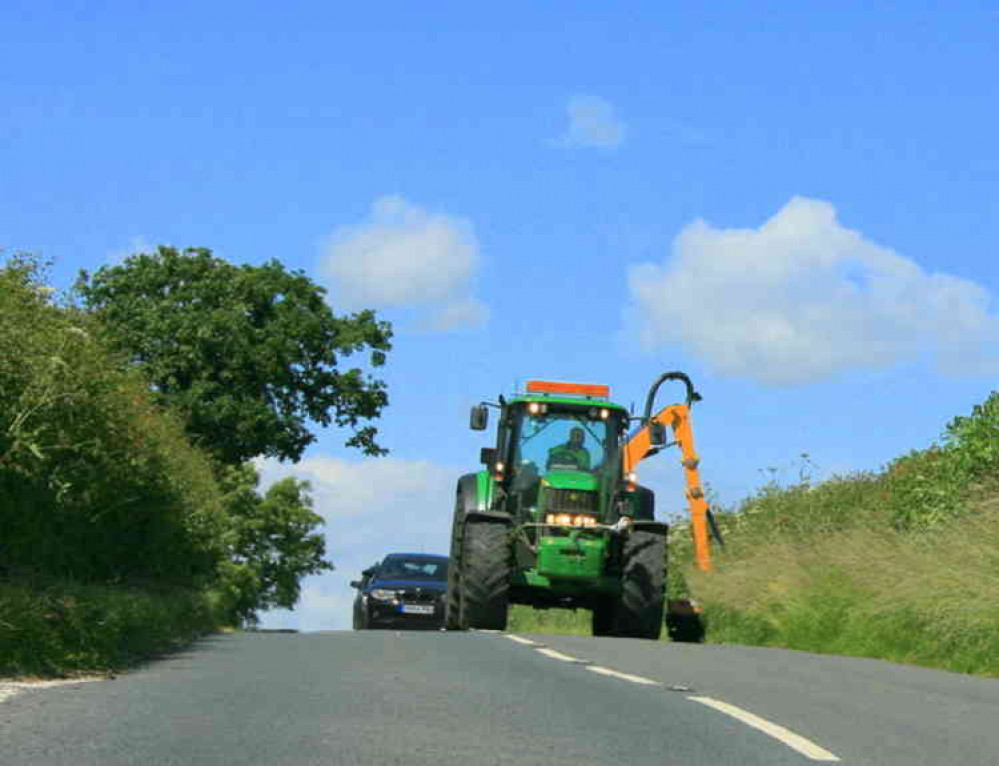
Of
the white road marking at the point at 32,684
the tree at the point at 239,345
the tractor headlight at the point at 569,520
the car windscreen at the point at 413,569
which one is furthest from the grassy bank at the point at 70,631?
the tree at the point at 239,345

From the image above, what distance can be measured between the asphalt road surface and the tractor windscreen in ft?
25.1

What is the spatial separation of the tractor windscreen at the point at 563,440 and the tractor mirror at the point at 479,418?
97 centimetres

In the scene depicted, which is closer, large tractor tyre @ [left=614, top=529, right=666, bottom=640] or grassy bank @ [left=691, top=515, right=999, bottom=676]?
grassy bank @ [left=691, top=515, right=999, bottom=676]

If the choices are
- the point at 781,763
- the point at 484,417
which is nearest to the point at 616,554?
the point at 484,417

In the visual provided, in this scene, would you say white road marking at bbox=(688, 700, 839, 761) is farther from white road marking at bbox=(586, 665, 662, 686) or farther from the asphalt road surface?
white road marking at bbox=(586, 665, 662, 686)

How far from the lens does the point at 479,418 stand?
897 inches

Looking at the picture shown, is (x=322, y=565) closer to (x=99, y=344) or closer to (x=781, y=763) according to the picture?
(x=99, y=344)

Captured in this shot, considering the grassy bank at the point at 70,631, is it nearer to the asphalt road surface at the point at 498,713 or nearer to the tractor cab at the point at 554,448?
the asphalt road surface at the point at 498,713

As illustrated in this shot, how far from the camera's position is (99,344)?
2088 cm

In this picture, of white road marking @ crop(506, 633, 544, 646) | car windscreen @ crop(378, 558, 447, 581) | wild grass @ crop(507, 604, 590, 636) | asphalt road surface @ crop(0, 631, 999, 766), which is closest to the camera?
asphalt road surface @ crop(0, 631, 999, 766)

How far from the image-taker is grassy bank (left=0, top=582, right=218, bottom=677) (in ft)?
43.8

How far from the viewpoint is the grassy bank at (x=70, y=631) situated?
13.3 meters

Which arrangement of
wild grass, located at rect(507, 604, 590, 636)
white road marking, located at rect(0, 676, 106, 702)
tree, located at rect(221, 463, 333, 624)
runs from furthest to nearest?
1. tree, located at rect(221, 463, 333, 624)
2. wild grass, located at rect(507, 604, 590, 636)
3. white road marking, located at rect(0, 676, 106, 702)

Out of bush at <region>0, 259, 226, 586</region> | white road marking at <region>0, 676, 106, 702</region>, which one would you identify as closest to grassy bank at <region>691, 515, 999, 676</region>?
bush at <region>0, 259, 226, 586</region>
